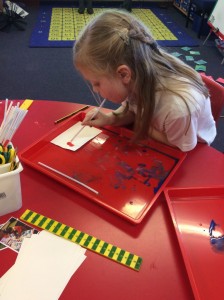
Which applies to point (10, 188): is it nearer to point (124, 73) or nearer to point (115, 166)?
point (115, 166)

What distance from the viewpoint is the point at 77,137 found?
88 cm

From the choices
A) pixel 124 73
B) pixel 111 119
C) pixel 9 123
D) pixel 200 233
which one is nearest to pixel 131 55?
pixel 124 73

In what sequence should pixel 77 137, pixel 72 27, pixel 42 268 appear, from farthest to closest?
pixel 72 27 → pixel 77 137 → pixel 42 268

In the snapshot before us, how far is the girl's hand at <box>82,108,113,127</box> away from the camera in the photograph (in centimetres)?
92

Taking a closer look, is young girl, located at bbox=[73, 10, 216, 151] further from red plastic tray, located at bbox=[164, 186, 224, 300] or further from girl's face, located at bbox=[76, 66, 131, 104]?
red plastic tray, located at bbox=[164, 186, 224, 300]

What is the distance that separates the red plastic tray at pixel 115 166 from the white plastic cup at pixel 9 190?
4.7 inches

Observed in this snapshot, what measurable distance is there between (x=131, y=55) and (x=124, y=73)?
51 millimetres

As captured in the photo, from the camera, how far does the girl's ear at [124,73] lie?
77cm

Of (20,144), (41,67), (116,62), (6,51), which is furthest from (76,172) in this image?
(6,51)

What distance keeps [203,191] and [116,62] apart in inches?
16.1

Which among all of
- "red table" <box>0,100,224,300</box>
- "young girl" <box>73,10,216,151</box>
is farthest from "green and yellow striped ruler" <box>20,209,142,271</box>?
"young girl" <box>73,10,216,151</box>

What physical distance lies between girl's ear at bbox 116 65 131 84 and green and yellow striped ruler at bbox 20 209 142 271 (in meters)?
0.43

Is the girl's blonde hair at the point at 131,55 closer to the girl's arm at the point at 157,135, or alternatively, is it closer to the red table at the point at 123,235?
the girl's arm at the point at 157,135

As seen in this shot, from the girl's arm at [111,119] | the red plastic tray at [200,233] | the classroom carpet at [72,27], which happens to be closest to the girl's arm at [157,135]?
the girl's arm at [111,119]
